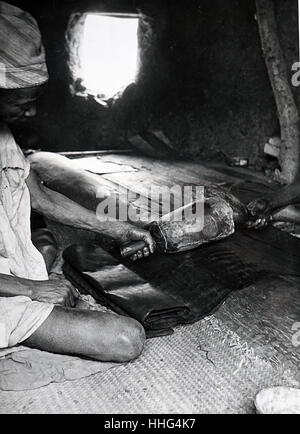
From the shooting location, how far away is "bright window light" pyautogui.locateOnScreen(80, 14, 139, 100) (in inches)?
320

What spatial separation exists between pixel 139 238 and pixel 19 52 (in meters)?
1.33

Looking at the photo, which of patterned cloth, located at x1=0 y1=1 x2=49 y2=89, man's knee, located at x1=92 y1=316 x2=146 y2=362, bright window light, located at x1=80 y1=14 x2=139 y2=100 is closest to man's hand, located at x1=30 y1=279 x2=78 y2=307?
man's knee, located at x1=92 y1=316 x2=146 y2=362

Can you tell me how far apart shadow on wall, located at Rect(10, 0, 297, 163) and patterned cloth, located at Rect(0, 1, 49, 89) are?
4279 millimetres

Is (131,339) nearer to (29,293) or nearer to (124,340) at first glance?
(124,340)

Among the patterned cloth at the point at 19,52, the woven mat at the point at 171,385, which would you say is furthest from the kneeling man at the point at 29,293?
the woven mat at the point at 171,385

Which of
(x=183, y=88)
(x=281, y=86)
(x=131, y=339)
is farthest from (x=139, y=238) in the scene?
(x=183, y=88)

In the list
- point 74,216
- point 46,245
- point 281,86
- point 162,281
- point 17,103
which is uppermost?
point 17,103

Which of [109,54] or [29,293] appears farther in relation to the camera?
[109,54]

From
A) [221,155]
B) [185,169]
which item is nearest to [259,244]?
[185,169]

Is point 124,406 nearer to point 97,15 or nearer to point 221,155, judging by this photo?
point 221,155

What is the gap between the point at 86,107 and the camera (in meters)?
7.98

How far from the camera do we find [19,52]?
2.32 meters

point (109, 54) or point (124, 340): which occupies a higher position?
point (109, 54)

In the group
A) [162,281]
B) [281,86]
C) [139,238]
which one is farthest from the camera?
[281,86]
